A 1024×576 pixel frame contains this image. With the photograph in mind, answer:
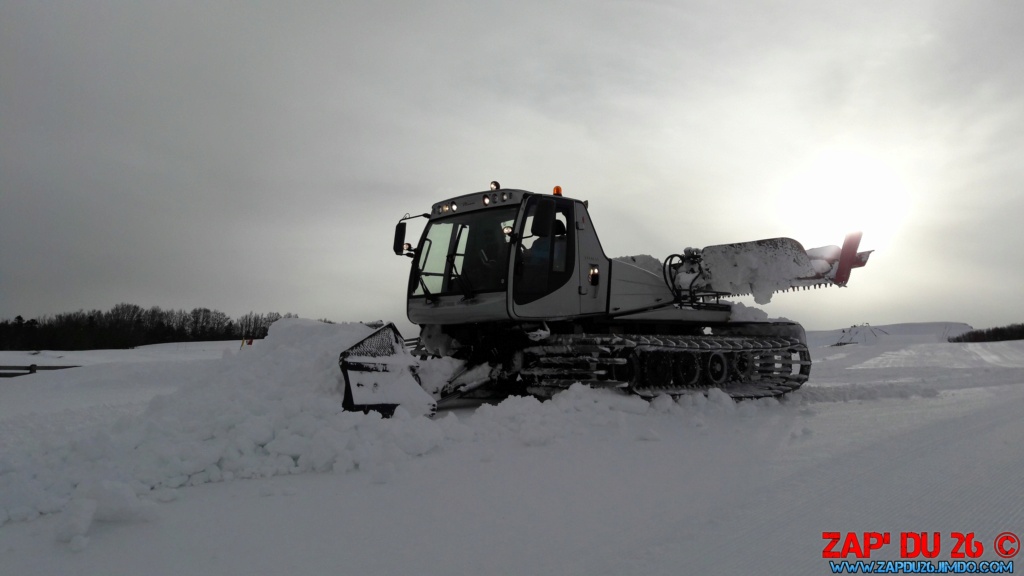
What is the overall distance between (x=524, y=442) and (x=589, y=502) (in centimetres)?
160

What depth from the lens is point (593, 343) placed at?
6844 millimetres

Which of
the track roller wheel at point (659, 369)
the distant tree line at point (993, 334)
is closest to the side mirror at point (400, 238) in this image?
the track roller wheel at point (659, 369)

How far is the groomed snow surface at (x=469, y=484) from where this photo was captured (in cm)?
278

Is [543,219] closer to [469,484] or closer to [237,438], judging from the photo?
[469,484]

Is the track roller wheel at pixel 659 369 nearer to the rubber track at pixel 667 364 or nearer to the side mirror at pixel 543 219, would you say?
the rubber track at pixel 667 364

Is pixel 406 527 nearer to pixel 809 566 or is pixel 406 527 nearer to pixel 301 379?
pixel 809 566

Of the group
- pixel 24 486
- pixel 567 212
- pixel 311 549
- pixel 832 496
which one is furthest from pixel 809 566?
pixel 567 212

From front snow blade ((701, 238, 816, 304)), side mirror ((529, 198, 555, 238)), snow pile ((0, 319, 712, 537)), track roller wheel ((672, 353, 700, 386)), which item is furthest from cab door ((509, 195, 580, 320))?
front snow blade ((701, 238, 816, 304))

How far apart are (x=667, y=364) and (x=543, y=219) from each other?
9.03ft

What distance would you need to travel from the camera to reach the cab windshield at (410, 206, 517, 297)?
7.36m

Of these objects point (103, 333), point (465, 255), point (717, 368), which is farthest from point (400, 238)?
point (103, 333)

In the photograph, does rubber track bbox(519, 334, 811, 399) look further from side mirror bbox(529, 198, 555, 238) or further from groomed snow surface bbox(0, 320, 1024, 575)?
side mirror bbox(529, 198, 555, 238)

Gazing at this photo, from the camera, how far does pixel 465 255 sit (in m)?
7.75
